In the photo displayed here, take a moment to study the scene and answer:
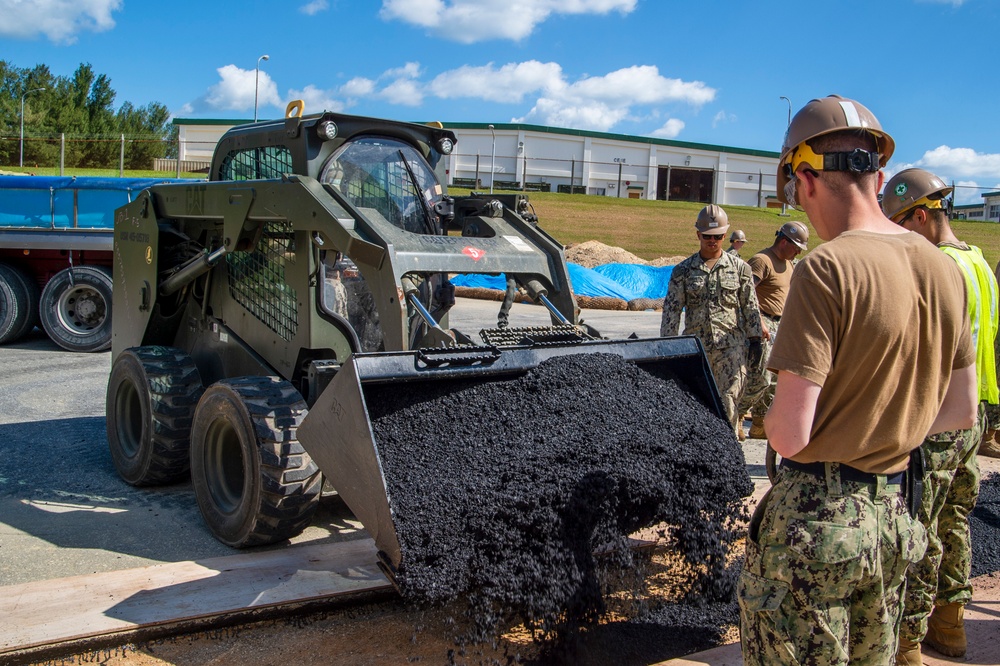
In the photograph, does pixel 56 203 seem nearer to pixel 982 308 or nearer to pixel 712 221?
pixel 712 221

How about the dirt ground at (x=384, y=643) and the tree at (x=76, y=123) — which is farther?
the tree at (x=76, y=123)

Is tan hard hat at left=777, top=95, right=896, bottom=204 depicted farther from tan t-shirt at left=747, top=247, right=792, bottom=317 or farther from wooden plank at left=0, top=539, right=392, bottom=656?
Answer: tan t-shirt at left=747, top=247, right=792, bottom=317

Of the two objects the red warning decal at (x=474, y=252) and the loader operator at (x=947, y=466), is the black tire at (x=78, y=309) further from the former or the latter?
the loader operator at (x=947, y=466)

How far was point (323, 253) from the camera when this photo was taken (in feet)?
15.9

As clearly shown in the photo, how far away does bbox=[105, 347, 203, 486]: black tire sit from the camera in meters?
5.41

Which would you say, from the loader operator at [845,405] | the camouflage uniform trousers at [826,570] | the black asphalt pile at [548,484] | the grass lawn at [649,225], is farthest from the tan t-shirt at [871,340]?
the grass lawn at [649,225]

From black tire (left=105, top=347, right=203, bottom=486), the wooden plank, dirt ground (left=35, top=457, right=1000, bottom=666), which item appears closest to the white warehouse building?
black tire (left=105, top=347, right=203, bottom=486)

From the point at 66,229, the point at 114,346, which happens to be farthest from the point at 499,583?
the point at 66,229

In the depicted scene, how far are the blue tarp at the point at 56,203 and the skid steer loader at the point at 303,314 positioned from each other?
19.7ft

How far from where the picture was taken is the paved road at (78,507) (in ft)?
15.1

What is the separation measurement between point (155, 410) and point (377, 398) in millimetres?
2367

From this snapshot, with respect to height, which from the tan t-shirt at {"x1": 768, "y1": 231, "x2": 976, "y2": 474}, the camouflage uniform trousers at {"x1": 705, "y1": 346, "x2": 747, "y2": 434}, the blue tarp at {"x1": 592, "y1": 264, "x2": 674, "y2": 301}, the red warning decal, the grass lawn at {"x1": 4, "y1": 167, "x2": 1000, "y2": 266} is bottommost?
the camouflage uniform trousers at {"x1": 705, "y1": 346, "x2": 747, "y2": 434}

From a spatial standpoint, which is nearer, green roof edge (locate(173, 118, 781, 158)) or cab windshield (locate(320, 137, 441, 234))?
cab windshield (locate(320, 137, 441, 234))

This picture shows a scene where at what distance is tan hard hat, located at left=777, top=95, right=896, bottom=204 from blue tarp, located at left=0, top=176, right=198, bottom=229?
10917mm
